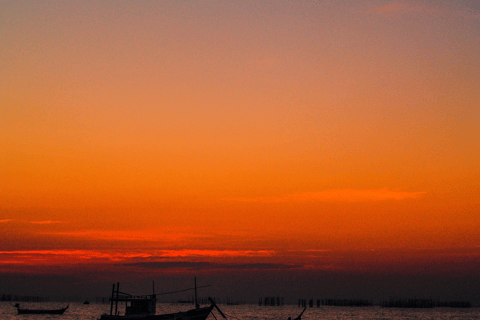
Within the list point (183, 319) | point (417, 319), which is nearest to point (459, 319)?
point (417, 319)

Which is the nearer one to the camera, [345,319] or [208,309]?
[208,309]

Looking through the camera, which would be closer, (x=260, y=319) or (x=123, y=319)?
(x=123, y=319)

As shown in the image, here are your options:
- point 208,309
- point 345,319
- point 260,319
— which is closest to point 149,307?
point 208,309

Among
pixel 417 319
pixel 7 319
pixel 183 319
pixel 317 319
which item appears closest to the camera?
pixel 183 319

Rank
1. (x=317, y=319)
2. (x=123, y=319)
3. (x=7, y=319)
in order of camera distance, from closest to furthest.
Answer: (x=123, y=319)
(x=7, y=319)
(x=317, y=319)

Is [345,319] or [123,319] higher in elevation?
[123,319]

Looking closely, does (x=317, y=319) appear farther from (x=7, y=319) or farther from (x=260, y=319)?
(x=7, y=319)

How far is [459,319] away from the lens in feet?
545

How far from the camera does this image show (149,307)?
64.4m

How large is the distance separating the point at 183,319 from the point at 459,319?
422 ft

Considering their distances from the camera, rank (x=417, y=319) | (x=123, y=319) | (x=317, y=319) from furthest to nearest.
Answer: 1. (x=417, y=319)
2. (x=317, y=319)
3. (x=123, y=319)

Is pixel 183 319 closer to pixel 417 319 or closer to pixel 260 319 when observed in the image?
pixel 260 319

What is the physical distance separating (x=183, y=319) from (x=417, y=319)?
11406 cm

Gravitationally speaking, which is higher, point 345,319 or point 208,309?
point 208,309
